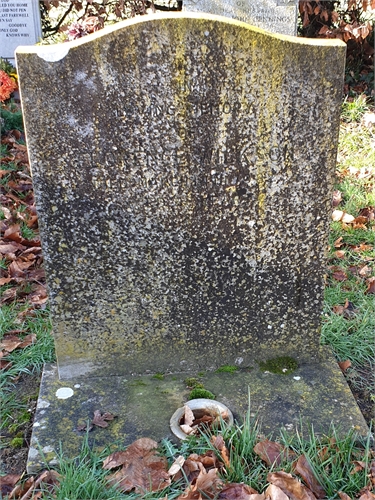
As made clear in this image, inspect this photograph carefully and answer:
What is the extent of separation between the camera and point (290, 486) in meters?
1.67

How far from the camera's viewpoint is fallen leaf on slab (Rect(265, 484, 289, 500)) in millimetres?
1634

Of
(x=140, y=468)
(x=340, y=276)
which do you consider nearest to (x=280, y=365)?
(x=140, y=468)

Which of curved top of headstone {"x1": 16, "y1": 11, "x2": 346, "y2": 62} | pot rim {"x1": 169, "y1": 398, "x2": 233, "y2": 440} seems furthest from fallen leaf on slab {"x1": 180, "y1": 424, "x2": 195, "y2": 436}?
curved top of headstone {"x1": 16, "y1": 11, "x2": 346, "y2": 62}

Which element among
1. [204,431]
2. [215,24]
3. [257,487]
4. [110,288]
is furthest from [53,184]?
[257,487]

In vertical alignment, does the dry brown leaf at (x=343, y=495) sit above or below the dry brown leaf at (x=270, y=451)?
below

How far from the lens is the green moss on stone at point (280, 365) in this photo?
2.24 m

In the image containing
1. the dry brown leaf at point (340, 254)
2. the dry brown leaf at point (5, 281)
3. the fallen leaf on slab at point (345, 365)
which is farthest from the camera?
the dry brown leaf at point (340, 254)

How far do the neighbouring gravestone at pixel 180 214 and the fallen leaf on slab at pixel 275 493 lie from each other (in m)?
0.34

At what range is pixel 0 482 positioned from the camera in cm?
182

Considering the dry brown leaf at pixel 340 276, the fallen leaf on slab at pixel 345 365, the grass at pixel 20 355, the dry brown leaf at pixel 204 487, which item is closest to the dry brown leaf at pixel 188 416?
the dry brown leaf at pixel 204 487

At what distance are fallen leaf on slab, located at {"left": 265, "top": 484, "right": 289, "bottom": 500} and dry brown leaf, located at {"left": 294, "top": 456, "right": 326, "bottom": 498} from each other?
0.41 feet

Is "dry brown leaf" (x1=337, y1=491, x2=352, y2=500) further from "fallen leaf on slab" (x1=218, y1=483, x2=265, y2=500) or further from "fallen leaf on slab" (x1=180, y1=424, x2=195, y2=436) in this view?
"fallen leaf on slab" (x1=180, y1=424, x2=195, y2=436)

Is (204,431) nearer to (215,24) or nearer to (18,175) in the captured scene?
(215,24)

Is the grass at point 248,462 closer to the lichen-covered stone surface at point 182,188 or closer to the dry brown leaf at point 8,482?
the dry brown leaf at point 8,482
